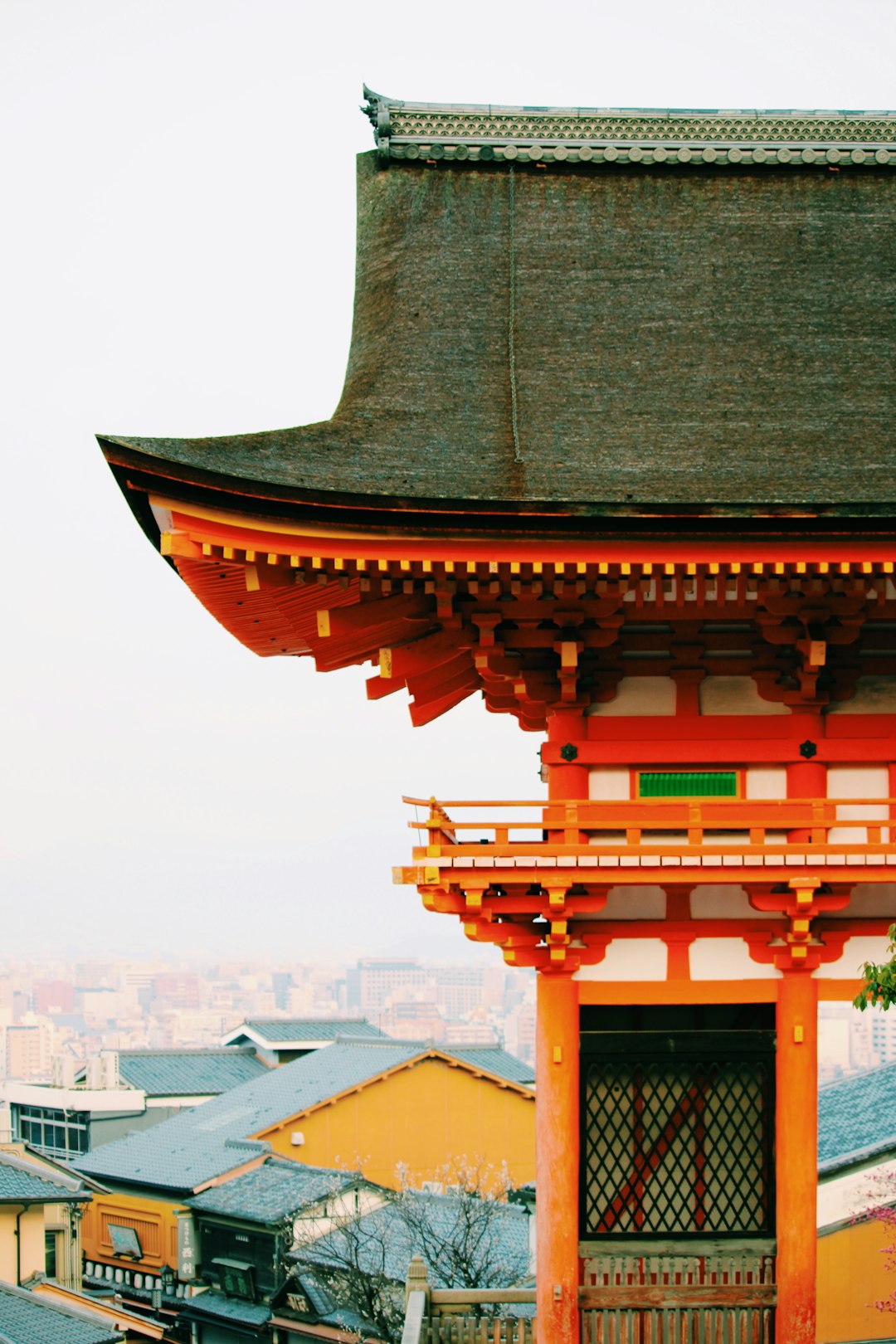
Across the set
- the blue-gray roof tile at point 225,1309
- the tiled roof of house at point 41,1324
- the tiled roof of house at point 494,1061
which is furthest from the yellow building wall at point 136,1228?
the tiled roof of house at point 41,1324

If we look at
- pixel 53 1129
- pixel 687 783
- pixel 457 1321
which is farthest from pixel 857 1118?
pixel 53 1129

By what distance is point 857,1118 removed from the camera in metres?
31.5

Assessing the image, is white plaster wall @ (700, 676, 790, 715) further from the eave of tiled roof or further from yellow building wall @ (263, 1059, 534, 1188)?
yellow building wall @ (263, 1059, 534, 1188)

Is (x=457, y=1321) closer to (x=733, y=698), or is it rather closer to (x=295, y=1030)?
(x=733, y=698)

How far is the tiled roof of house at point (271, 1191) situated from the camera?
128 ft

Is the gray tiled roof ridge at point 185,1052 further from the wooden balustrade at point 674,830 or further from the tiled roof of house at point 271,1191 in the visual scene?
the wooden balustrade at point 674,830

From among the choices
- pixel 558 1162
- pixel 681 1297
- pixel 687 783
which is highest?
pixel 687 783

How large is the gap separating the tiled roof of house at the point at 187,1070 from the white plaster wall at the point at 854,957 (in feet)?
169

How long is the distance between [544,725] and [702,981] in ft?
7.19

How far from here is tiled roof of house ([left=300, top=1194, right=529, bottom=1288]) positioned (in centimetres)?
3341

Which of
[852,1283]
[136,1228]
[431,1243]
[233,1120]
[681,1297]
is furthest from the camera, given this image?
[233,1120]

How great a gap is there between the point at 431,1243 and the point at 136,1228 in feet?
51.2

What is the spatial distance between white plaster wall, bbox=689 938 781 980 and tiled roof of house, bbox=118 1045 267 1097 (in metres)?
51.3

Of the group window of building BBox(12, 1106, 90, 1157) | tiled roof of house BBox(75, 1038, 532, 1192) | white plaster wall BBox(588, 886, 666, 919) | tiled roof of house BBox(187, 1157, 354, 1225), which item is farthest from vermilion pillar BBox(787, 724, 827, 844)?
window of building BBox(12, 1106, 90, 1157)
